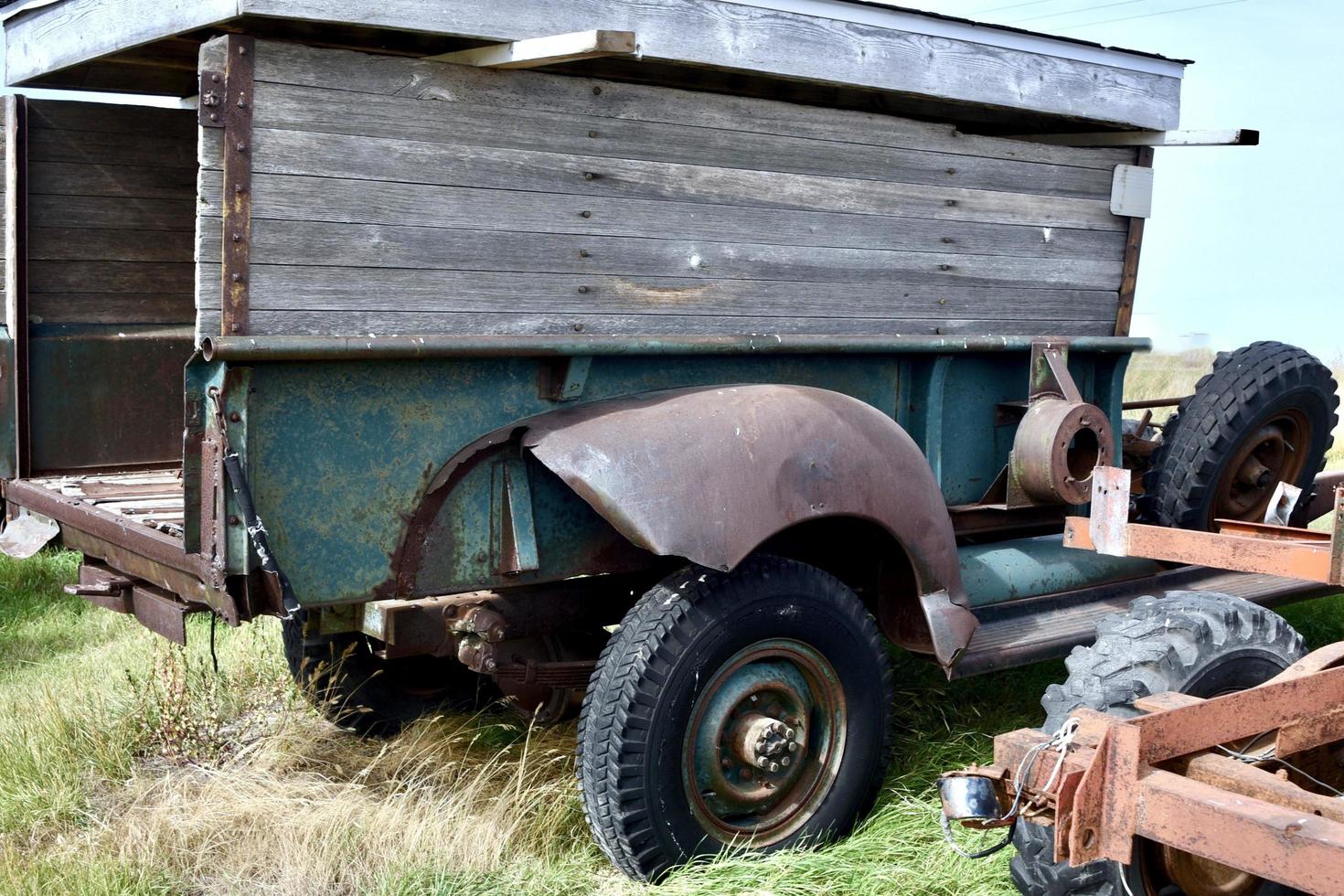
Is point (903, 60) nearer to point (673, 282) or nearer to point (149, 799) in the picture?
point (673, 282)

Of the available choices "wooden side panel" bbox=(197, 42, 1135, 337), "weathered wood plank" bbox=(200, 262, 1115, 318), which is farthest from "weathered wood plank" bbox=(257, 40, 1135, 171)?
"weathered wood plank" bbox=(200, 262, 1115, 318)

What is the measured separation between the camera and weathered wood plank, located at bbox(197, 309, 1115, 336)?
11.4 ft

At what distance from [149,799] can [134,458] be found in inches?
53.4

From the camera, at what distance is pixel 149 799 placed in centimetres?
425

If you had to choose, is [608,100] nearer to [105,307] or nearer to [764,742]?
[764,742]

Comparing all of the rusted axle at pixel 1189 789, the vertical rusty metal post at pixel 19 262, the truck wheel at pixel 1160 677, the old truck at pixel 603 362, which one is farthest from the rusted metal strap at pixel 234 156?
the truck wheel at pixel 1160 677

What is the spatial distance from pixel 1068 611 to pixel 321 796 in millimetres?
2545

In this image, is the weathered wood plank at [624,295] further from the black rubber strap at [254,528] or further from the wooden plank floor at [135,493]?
the wooden plank floor at [135,493]

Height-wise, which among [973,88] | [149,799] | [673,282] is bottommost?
[149,799]

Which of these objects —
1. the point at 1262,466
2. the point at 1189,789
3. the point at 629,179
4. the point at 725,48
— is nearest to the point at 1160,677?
the point at 1189,789

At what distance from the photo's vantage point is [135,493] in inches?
182

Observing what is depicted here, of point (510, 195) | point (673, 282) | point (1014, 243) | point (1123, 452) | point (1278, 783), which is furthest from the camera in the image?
point (1123, 452)

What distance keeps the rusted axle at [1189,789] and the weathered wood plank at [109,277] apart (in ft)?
11.8

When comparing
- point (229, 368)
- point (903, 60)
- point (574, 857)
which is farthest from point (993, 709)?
point (229, 368)
